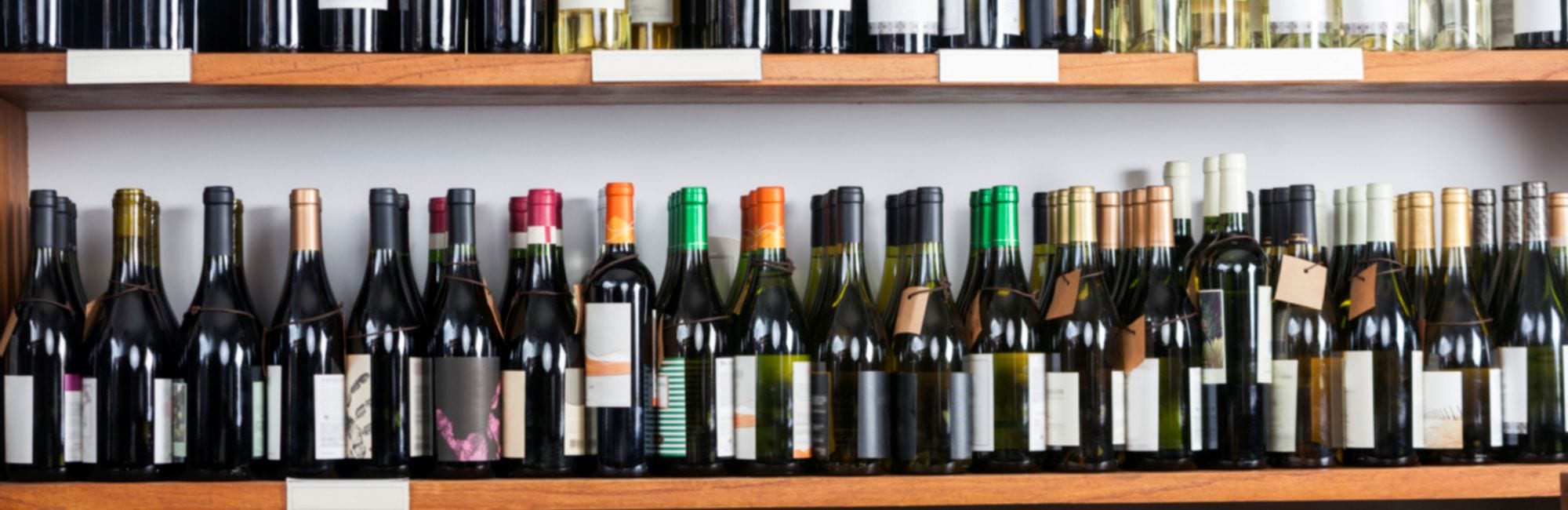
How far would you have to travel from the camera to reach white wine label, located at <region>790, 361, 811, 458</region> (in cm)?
129

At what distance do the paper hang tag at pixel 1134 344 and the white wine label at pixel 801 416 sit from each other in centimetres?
28

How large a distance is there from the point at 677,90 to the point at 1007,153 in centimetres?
38

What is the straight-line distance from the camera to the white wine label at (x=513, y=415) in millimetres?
1277

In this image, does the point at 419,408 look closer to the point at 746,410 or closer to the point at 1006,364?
the point at 746,410

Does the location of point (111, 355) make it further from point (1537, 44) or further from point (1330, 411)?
point (1537, 44)

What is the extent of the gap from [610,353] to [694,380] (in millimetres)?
88

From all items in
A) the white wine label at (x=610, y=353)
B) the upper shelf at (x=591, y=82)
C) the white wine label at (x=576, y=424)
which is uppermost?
the upper shelf at (x=591, y=82)

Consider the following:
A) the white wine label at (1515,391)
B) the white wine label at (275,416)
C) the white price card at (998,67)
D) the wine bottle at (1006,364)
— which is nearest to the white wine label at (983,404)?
the wine bottle at (1006,364)

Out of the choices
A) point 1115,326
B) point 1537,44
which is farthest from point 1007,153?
point 1537,44

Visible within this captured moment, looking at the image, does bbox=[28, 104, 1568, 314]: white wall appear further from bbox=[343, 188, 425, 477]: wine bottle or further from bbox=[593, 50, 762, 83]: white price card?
bbox=[593, 50, 762, 83]: white price card

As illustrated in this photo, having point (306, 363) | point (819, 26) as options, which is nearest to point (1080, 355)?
point (819, 26)

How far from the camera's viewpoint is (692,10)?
1.36m

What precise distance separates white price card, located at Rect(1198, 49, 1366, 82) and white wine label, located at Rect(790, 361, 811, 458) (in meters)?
0.43

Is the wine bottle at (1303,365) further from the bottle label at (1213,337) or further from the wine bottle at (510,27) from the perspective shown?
the wine bottle at (510,27)
